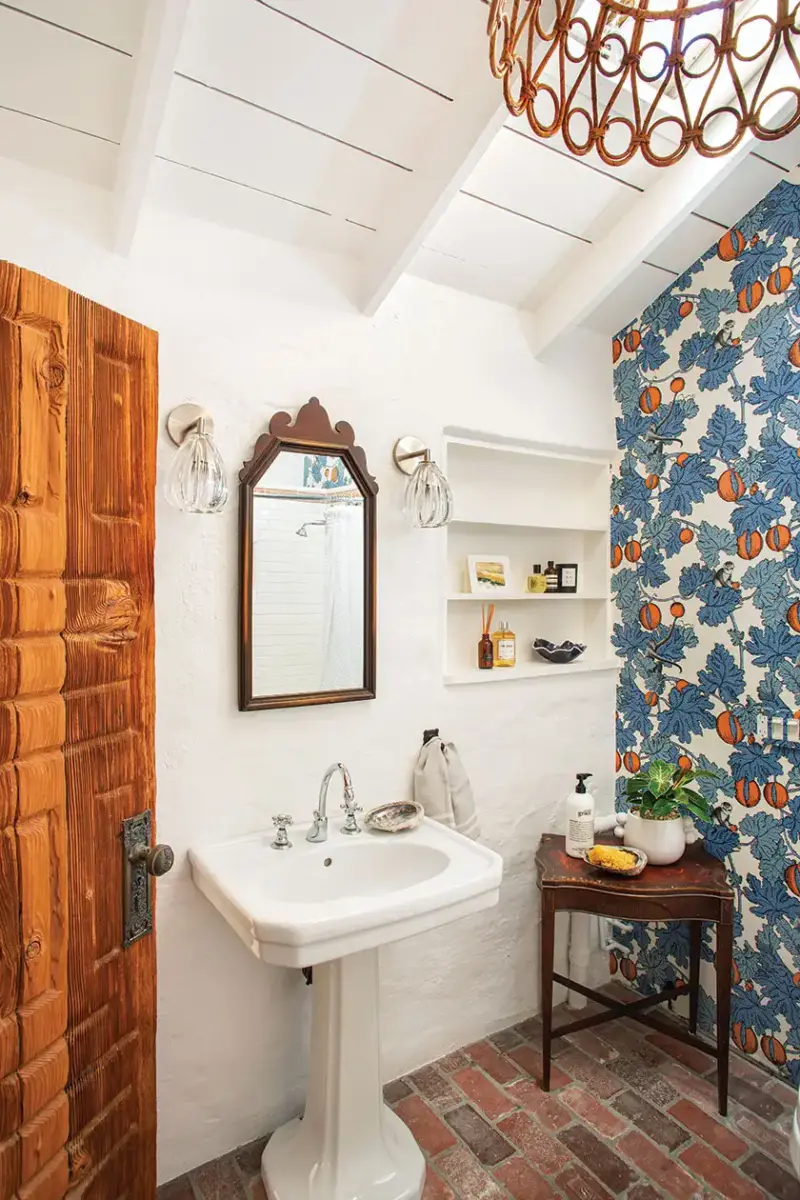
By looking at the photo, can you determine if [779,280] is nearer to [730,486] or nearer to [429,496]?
[730,486]

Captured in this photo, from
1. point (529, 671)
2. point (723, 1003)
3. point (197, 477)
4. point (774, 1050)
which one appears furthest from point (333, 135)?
point (774, 1050)

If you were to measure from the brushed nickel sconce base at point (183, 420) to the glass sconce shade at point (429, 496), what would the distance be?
1.97 ft

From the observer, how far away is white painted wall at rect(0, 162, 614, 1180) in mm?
1773

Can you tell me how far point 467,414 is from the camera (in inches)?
89.9

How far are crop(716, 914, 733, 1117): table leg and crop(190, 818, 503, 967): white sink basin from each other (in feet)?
2.66

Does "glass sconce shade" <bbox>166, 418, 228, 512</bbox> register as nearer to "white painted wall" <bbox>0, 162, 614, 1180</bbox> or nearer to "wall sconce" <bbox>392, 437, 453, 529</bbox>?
"white painted wall" <bbox>0, 162, 614, 1180</bbox>

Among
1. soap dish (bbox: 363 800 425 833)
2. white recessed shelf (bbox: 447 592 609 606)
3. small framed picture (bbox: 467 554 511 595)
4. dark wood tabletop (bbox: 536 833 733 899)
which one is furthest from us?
small framed picture (bbox: 467 554 511 595)

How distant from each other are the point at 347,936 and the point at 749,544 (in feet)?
5.41

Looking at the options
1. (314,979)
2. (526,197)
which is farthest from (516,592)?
(314,979)

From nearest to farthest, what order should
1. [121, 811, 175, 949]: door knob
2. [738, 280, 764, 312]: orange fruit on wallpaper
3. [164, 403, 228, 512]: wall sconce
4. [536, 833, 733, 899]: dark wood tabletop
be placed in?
[121, 811, 175, 949]: door knob
[164, 403, 228, 512]: wall sconce
[536, 833, 733, 899]: dark wood tabletop
[738, 280, 764, 312]: orange fruit on wallpaper

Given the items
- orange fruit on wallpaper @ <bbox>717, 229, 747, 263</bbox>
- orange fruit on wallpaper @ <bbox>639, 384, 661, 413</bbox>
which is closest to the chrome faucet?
orange fruit on wallpaper @ <bbox>639, 384, 661, 413</bbox>

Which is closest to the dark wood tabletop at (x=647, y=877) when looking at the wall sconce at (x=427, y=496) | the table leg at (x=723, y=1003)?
the table leg at (x=723, y=1003)

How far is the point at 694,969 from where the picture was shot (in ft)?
7.64

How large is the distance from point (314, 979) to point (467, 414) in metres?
1.68
